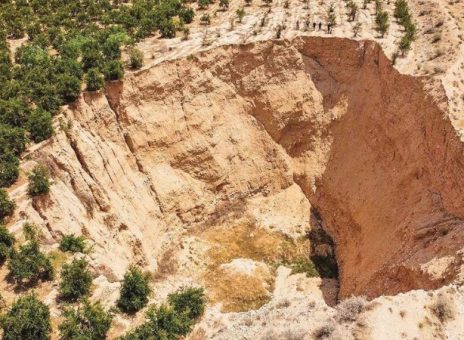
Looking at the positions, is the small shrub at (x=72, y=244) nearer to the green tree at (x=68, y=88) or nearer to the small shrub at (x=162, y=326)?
the small shrub at (x=162, y=326)

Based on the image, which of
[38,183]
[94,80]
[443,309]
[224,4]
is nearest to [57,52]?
[94,80]

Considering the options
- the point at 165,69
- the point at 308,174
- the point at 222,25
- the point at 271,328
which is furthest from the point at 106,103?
the point at 271,328

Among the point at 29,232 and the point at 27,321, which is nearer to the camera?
the point at 27,321

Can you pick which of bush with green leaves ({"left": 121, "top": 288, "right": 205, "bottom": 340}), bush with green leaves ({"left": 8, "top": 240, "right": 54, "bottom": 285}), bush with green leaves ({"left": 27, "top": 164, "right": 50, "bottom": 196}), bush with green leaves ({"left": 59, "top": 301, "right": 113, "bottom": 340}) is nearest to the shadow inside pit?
bush with green leaves ({"left": 121, "top": 288, "right": 205, "bottom": 340})

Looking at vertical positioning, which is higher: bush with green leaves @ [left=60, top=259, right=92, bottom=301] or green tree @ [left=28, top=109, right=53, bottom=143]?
green tree @ [left=28, top=109, right=53, bottom=143]

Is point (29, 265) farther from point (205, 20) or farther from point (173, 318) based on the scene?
point (205, 20)

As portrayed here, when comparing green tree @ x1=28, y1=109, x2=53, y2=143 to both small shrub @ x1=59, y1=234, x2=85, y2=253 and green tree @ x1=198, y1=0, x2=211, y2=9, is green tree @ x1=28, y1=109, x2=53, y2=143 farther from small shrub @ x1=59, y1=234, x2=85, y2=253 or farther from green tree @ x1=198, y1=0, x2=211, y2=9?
green tree @ x1=198, y1=0, x2=211, y2=9

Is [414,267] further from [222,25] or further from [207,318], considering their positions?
[222,25]
